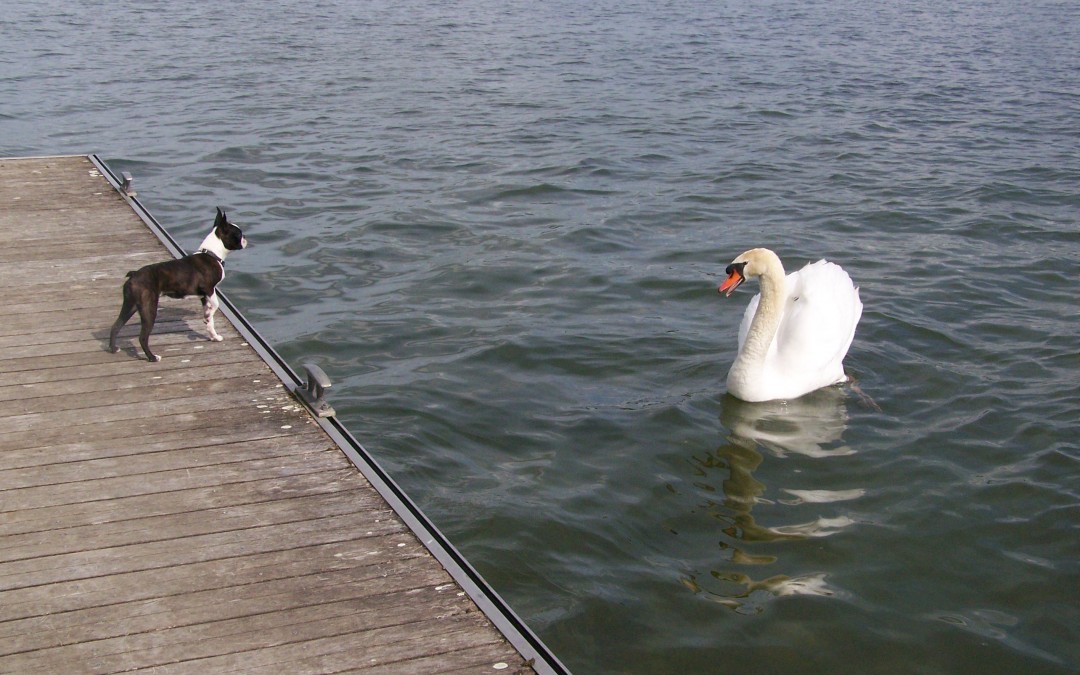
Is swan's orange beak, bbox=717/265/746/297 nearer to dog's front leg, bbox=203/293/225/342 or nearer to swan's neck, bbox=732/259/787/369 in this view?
swan's neck, bbox=732/259/787/369

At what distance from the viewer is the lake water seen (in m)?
6.04

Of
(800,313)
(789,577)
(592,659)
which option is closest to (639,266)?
(800,313)

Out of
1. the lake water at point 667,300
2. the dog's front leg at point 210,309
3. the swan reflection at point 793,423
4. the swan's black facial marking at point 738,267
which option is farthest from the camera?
the swan's black facial marking at point 738,267

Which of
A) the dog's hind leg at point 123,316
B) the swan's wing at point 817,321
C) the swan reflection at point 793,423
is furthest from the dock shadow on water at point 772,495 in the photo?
the dog's hind leg at point 123,316

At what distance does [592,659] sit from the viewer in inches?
211

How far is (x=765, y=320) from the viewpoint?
8.19 m

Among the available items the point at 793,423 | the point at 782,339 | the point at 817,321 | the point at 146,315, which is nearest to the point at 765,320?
the point at 782,339

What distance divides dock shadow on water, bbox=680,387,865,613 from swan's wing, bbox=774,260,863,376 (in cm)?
36

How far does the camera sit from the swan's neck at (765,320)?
8078mm

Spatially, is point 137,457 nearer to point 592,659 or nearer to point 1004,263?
point 592,659

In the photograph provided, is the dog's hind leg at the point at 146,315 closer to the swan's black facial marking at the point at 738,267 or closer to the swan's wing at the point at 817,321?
the swan's black facial marking at the point at 738,267

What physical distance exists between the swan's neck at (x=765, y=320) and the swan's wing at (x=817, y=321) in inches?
6.6

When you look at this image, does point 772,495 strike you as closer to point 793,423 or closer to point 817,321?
point 793,423

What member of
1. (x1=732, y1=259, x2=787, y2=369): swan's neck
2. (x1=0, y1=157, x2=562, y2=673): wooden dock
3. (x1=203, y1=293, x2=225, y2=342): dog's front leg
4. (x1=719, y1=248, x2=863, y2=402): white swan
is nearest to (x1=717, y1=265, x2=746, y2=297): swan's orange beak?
(x1=719, y1=248, x2=863, y2=402): white swan
